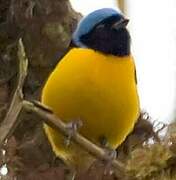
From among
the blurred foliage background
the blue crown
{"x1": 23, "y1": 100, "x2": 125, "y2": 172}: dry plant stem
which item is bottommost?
the blurred foliage background

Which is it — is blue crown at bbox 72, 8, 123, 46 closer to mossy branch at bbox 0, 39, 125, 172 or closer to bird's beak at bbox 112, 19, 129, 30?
bird's beak at bbox 112, 19, 129, 30

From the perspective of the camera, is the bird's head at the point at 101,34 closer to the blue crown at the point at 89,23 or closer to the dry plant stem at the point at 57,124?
the blue crown at the point at 89,23

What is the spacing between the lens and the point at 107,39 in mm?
1494

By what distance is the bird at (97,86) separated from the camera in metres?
1.39

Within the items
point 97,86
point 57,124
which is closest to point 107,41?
point 97,86

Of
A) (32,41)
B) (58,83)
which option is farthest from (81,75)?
(32,41)

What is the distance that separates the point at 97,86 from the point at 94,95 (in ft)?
0.06

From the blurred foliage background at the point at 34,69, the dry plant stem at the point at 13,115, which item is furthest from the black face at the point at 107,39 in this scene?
the dry plant stem at the point at 13,115

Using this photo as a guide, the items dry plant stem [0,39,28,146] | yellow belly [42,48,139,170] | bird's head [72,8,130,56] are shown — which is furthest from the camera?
bird's head [72,8,130,56]

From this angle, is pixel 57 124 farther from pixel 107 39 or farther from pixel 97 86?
pixel 107 39

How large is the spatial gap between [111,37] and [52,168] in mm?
315

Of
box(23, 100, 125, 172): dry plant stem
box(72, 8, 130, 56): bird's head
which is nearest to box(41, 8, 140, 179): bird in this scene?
box(72, 8, 130, 56): bird's head

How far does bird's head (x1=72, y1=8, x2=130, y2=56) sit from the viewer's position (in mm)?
1488

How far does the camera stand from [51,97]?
1410 millimetres
